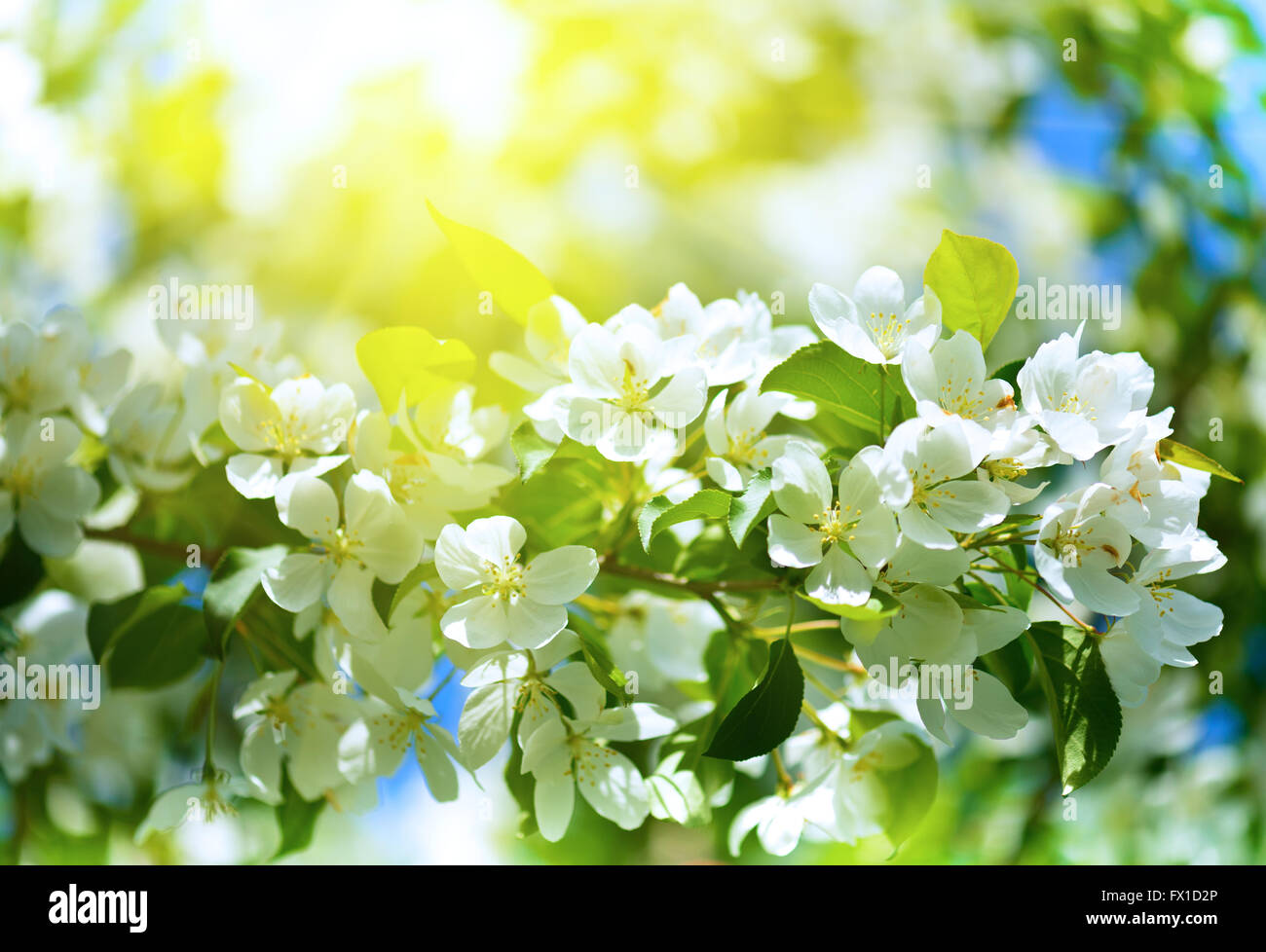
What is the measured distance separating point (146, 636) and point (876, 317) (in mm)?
482

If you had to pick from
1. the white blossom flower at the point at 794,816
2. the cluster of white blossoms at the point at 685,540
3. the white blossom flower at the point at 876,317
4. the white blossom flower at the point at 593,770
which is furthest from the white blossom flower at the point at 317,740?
the white blossom flower at the point at 876,317

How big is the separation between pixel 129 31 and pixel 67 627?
101cm

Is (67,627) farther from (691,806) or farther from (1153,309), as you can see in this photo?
(1153,309)

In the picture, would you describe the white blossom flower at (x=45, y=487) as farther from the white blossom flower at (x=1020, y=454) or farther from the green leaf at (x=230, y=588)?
the white blossom flower at (x=1020, y=454)

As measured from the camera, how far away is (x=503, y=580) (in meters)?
0.40

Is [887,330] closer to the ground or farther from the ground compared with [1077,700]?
farther from the ground

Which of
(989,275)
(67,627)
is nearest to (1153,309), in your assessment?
(989,275)

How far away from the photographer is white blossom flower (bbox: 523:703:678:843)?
1.41ft

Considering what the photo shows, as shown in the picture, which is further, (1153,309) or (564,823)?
(1153,309)

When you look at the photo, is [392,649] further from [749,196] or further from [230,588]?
[749,196]

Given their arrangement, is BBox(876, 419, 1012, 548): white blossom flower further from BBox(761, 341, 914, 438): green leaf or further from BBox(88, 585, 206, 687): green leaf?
BBox(88, 585, 206, 687): green leaf

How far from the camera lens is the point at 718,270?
117 cm

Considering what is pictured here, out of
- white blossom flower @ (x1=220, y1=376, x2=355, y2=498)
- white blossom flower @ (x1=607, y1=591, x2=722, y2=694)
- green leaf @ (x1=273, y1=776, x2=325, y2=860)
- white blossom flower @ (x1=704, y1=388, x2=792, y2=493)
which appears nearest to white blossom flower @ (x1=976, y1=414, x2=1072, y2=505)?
white blossom flower @ (x1=704, y1=388, x2=792, y2=493)

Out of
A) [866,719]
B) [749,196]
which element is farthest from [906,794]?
[749,196]
